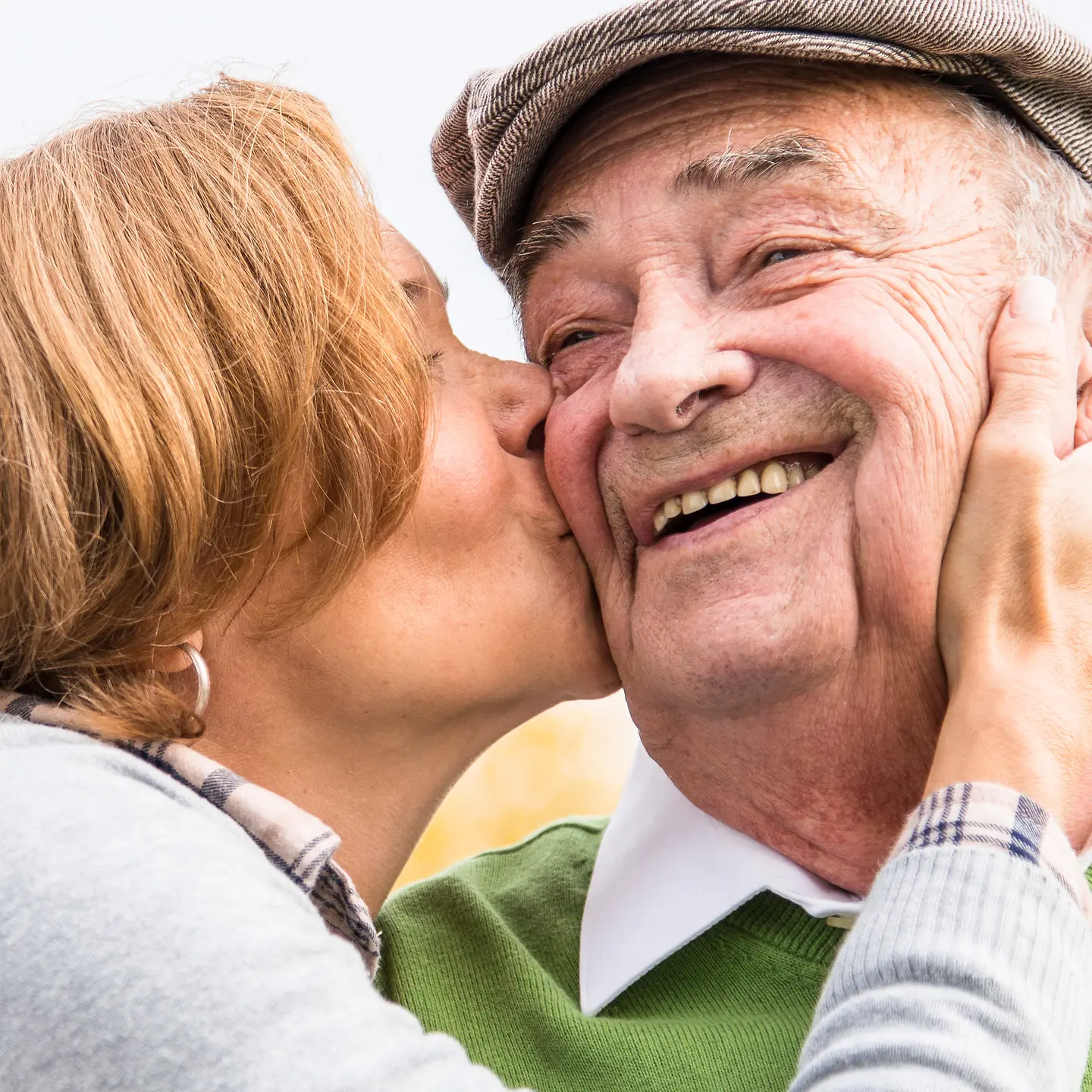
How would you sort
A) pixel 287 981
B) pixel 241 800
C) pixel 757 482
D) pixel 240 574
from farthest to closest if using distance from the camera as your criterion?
pixel 757 482
pixel 240 574
pixel 241 800
pixel 287 981

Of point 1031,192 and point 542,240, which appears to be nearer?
point 1031,192

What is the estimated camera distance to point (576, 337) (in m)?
1.83

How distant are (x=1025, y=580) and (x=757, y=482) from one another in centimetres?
35

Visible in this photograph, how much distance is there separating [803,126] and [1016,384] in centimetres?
42

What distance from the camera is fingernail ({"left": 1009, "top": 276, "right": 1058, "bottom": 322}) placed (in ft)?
4.98

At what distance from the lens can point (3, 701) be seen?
142 centimetres

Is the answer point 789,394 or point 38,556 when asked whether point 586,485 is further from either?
point 38,556

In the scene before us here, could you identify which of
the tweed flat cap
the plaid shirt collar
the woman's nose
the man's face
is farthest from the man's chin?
the tweed flat cap

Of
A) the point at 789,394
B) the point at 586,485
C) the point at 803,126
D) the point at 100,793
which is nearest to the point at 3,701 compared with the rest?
the point at 100,793

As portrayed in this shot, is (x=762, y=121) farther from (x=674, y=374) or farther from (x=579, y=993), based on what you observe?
(x=579, y=993)

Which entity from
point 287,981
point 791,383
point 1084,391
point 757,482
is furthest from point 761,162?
point 287,981

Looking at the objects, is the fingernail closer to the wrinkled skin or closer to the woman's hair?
the wrinkled skin

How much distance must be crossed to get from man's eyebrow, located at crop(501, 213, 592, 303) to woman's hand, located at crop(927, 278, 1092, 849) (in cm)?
57

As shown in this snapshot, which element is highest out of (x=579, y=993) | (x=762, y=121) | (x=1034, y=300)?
(x=762, y=121)
